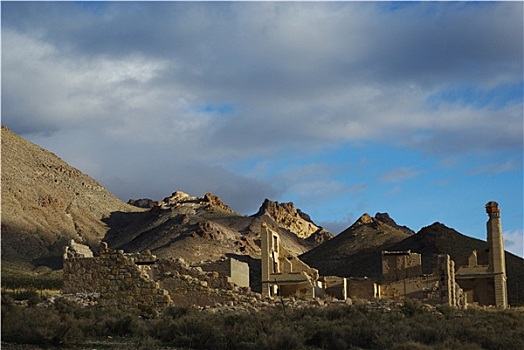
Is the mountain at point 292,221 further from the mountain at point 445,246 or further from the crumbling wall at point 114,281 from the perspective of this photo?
the crumbling wall at point 114,281

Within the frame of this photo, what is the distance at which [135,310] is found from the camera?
23.5 meters

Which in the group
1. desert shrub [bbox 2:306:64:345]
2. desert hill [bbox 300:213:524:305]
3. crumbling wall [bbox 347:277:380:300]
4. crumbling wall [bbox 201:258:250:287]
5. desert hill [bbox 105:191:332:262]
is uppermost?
desert hill [bbox 105:191:332:262]

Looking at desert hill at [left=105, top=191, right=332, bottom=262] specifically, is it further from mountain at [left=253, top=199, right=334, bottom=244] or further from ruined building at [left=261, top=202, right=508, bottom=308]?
ruined building at [left=261, top=202, right=508, bottom=308]

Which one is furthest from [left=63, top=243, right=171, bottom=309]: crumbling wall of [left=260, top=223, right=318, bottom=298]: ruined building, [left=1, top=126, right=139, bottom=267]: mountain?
[left=1, top=126, right=139, bottom=267]: mountain

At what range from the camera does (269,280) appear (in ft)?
139

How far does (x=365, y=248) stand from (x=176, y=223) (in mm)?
26377

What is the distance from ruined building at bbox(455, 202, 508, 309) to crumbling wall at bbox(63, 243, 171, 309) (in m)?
20.9

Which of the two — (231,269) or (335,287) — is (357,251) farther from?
(231,269)

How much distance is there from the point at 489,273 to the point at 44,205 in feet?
185

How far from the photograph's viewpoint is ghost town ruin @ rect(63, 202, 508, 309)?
25.8 metres

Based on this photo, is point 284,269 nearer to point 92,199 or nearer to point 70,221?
point 70,221

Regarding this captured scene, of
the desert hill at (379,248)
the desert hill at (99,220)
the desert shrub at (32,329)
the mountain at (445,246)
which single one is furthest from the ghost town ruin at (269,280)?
the desert hill at (99,220)

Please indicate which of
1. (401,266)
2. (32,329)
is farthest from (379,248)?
(32,329)

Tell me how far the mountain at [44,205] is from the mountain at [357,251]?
2178 centimetres
